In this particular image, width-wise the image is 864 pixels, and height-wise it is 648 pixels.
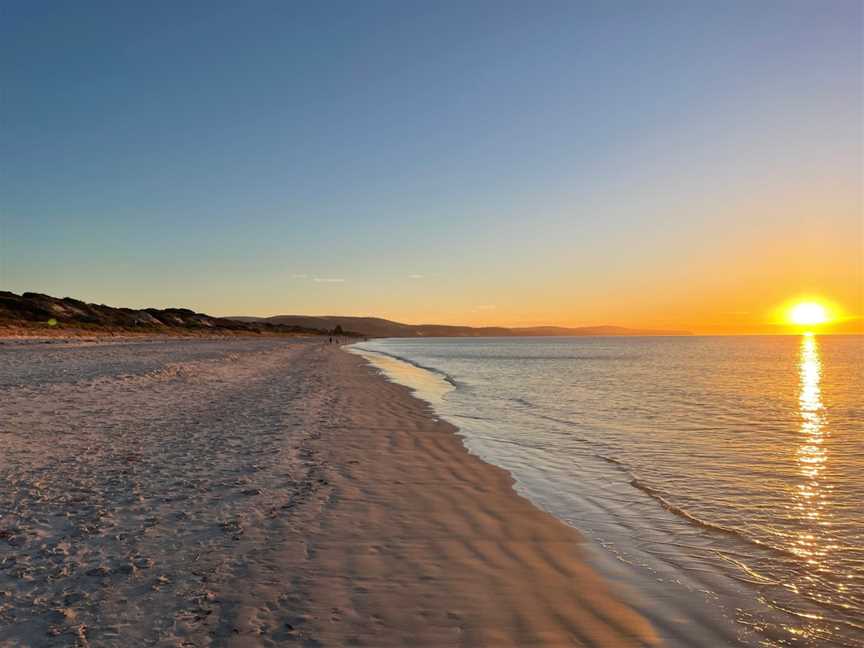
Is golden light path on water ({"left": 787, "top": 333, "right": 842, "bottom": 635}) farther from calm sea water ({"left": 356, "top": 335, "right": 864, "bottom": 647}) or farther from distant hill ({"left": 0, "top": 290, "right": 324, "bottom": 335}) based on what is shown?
distant hill ({"left": 0, "top": 290, "right": 324, "bottom": 335})

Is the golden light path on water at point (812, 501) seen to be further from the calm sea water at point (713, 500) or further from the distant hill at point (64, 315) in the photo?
the distant hill at point (64, 315)

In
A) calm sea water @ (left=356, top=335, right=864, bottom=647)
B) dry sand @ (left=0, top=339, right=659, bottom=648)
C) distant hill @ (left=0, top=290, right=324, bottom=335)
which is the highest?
distant hill @ (left=0, top=290, right=324, bottom=335)

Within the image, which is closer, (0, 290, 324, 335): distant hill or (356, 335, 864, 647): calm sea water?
(356, 335, 864, 647): calm sea water

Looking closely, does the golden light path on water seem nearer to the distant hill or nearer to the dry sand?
the dry sand

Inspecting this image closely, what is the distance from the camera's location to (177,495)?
870 cm

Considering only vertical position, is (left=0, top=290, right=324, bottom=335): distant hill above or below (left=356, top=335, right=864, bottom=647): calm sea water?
above

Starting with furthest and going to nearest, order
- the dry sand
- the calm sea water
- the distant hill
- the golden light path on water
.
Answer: the distant hill → the golden light path on water → the calm sea water → the dry sand

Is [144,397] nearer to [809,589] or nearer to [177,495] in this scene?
[177,495]

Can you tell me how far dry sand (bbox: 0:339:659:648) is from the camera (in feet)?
16.3

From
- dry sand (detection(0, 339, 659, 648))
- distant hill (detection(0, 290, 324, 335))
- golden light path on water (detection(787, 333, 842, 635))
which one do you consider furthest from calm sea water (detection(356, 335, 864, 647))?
distant hill (detection(0, 290, 324, 335))

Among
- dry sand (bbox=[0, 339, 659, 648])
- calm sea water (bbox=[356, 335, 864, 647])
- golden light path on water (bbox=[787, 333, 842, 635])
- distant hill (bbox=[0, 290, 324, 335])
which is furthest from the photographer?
distant hill (bbox=[0, 290, 324, 335])

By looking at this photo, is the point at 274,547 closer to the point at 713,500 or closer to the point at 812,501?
the point at 713,500

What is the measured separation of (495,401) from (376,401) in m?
6.33

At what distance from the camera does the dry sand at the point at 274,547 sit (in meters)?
4.97
